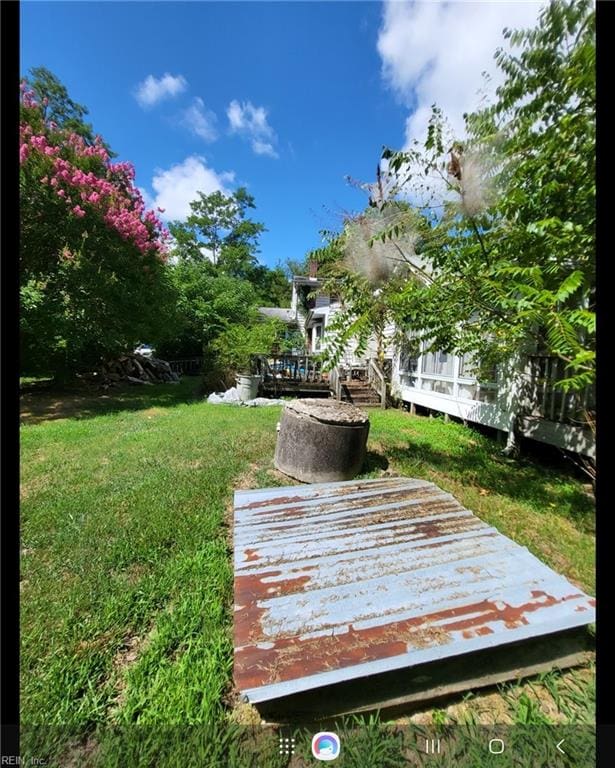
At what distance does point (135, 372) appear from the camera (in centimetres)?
1380

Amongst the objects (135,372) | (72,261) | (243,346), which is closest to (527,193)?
(243,346)

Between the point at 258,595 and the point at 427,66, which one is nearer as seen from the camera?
the point at 258,595

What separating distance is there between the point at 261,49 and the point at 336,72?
757mm

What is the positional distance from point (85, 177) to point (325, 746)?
10.8 meters

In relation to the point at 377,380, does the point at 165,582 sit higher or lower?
lower

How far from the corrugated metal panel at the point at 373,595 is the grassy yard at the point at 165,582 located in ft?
0.86

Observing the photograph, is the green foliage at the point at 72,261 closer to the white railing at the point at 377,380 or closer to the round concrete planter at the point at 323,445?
the round concrete planter at the point at 323,445

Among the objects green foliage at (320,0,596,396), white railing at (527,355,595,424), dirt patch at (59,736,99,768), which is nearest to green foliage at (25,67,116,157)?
green foliage at (320,0,596,396)

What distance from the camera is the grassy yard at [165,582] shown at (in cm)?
137

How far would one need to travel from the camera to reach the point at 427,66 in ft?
7.62

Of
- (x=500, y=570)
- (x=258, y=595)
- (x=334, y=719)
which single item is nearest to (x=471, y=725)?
(x=334, y=719)

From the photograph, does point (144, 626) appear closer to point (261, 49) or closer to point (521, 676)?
point (521, 676)

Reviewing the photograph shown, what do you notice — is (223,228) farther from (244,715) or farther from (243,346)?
(244,715)

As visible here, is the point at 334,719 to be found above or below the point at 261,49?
below
